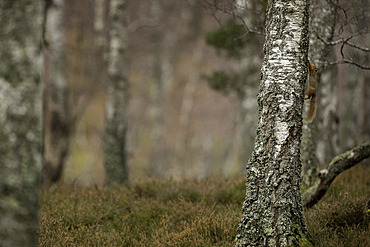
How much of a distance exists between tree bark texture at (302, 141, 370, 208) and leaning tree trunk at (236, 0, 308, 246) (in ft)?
4.51

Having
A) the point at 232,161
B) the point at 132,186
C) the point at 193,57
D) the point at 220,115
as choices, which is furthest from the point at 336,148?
the point at 220,115

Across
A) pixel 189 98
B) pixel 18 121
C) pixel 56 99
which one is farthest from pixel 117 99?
pixel 189 98

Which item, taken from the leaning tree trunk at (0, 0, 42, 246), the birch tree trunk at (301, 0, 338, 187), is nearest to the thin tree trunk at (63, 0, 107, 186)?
the birch tree trunk at (301, 0, 338, 187)

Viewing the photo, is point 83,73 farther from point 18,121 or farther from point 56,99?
point 18,121

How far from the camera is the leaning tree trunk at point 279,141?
3.36m

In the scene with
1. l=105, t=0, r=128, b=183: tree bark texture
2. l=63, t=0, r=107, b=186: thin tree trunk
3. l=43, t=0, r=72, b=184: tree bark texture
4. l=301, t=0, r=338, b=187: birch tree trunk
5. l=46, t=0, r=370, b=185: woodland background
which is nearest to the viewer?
l=301, t=0, r=338, b=187: birch tree trunk

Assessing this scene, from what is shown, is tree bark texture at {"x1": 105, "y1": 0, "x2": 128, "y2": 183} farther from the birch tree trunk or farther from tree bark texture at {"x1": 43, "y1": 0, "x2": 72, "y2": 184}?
the birch tree trunk

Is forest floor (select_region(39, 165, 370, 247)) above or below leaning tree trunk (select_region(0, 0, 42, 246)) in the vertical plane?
below

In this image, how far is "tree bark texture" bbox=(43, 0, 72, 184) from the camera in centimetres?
889

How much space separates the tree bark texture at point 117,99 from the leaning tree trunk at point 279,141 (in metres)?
5.29

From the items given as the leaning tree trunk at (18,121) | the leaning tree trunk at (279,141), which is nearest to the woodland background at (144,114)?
the leaning tree trunk at (18,121)

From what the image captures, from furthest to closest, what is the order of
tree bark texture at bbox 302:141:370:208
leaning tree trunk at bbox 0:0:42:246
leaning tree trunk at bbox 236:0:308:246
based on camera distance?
tree bark texture at bbox 302:141:370:208, leaning tree trunk at bbox 236:0:308:246, leaning tree trunk at bbox 0:0:42:246

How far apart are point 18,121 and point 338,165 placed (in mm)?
3832

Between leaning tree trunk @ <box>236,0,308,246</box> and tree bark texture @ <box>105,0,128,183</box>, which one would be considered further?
tree bark texture @ <box>105,0,128,183</box>
